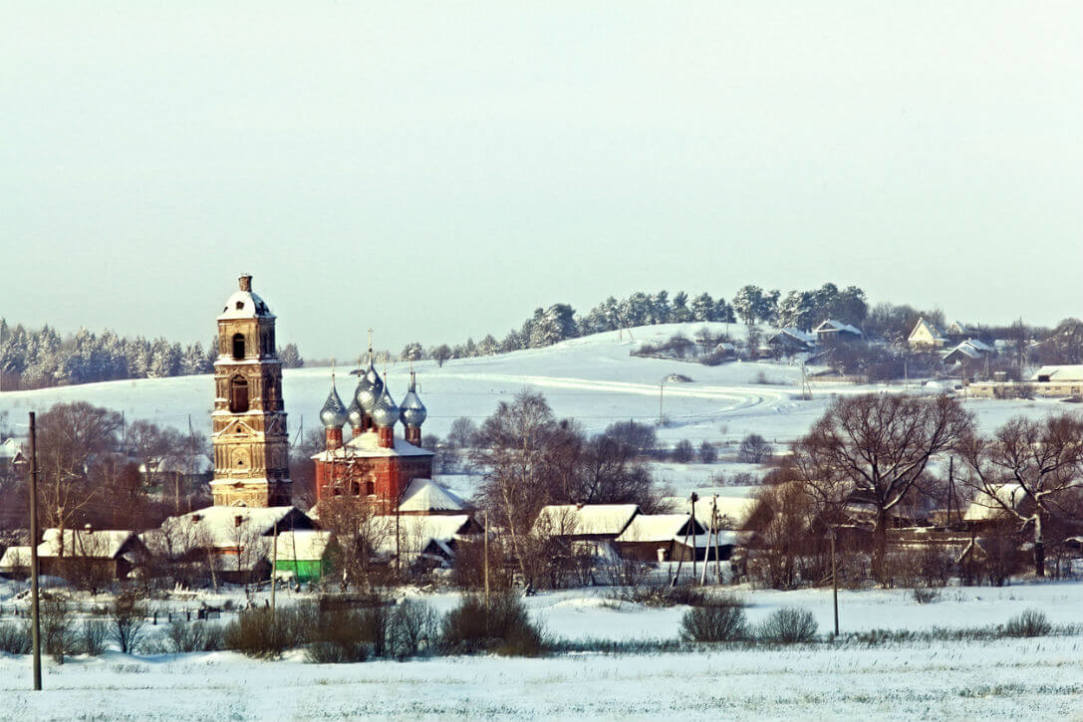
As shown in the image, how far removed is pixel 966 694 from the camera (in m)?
29.9

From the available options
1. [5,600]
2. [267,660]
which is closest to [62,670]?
[267,660]

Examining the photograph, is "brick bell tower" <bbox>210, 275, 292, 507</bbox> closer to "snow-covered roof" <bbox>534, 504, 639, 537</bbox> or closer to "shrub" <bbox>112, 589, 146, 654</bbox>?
"snow-covered roof" <bbox>534, 504, 639, 537</bbox>

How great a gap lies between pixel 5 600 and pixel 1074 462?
32.9 metres

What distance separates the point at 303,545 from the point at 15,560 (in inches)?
361

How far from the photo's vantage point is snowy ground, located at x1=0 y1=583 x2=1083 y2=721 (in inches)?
1121

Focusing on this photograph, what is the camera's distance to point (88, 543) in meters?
60.1

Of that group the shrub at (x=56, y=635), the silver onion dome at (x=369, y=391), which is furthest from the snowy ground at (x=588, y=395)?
the shrub at (x=56, y=635)

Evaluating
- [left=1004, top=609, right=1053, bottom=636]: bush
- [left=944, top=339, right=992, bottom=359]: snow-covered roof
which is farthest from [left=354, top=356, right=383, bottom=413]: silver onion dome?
[left=944, top=339, right=992, bottom=359]: snow-covered roof

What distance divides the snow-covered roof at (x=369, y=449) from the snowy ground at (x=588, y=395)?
177 ft

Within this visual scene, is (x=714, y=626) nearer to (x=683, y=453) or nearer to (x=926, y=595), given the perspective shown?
(x=926, y=595)

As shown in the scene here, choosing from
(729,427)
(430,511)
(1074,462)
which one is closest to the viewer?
(1074,462)

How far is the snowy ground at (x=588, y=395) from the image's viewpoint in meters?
135

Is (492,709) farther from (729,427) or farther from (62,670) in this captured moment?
(729,427)

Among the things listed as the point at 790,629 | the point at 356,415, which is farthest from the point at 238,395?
the point at 790,629
